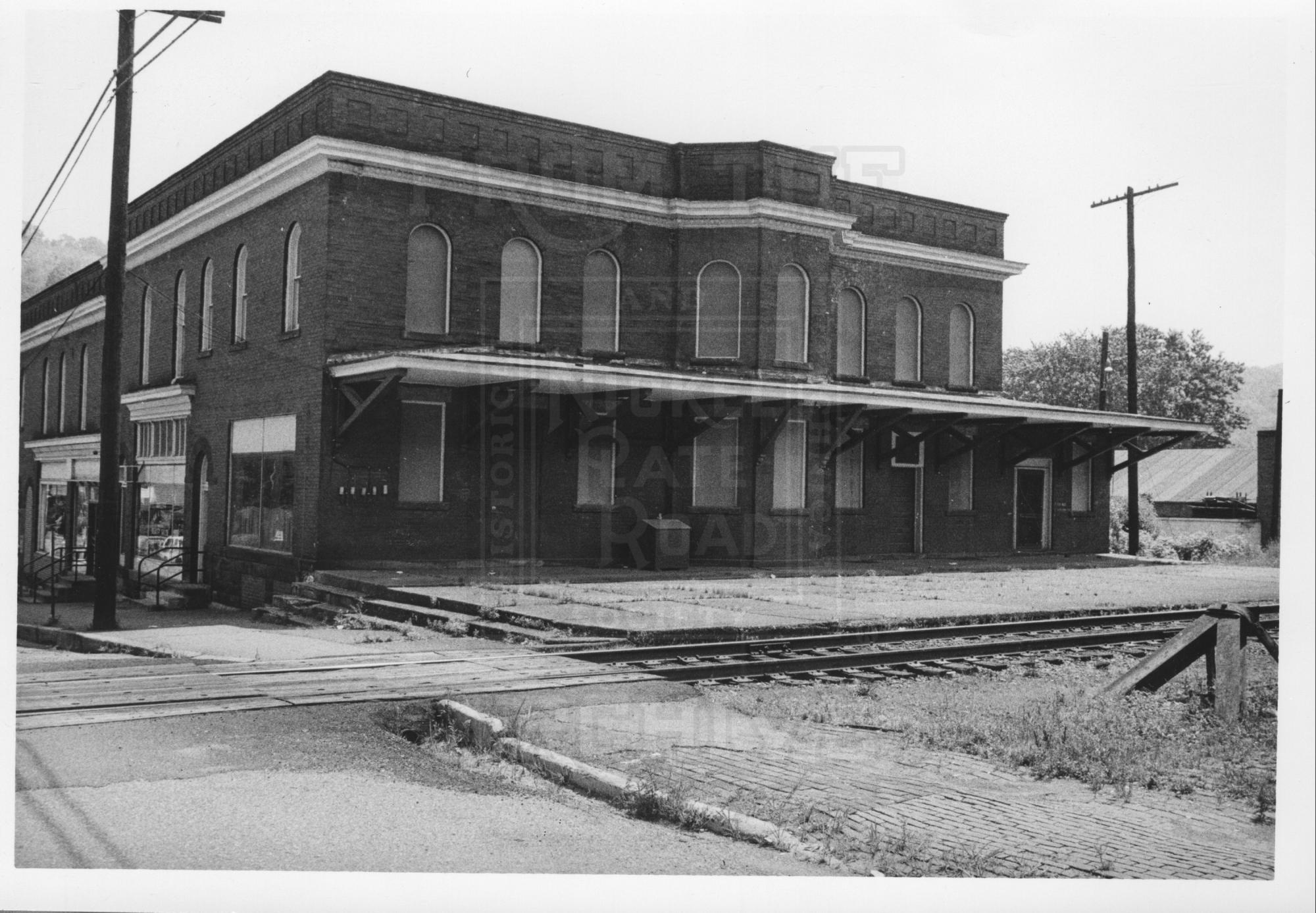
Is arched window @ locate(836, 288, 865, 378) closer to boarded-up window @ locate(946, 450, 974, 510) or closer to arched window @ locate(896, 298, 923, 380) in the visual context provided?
arched window @ locate(896, 298, 923, 380)

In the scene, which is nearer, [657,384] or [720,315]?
[657,384]

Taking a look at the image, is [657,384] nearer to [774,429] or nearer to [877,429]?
[774,429]

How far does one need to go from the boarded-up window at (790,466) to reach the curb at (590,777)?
1347cm

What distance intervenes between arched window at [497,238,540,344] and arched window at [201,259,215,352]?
579cm

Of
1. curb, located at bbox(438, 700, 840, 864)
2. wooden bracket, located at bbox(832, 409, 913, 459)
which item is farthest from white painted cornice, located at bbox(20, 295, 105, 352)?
curb, located at bbox(438, 700, 840, 864)

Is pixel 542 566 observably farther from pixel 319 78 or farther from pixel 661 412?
pixel 319 78

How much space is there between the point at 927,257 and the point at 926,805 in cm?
2018

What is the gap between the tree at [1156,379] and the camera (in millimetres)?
50062

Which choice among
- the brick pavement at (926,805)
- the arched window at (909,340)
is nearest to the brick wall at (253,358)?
the brick pavement at (926,805)

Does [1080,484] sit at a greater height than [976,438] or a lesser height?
lesser

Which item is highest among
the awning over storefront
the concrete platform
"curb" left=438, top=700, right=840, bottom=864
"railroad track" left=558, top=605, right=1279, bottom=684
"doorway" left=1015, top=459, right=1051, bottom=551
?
the awning over storefront

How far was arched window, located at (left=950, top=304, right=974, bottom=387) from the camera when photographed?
26.1 m

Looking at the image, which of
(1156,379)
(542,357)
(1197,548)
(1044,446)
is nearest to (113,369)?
(542,357)

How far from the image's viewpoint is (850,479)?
23.3m
